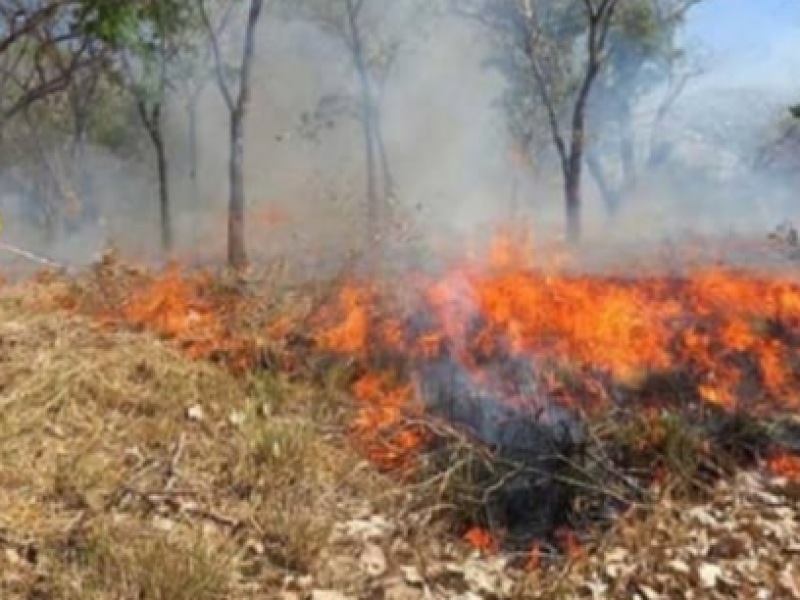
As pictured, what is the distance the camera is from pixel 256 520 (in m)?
5.40

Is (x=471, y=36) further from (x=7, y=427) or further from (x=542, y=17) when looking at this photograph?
(x=7, y=427)

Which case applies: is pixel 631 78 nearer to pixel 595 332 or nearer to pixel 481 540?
pixel 595 332

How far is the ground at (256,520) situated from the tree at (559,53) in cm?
1665

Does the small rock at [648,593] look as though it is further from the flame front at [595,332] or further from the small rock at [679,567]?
the flame front at [595,332]

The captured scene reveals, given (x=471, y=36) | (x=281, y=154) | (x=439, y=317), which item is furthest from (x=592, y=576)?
(x=281, y=154)

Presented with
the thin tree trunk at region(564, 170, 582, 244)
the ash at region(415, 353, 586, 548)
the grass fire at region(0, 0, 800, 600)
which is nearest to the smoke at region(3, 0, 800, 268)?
the thin tree trunk at region(564, 170, 582, 244)

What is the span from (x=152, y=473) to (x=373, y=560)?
5.04 feet

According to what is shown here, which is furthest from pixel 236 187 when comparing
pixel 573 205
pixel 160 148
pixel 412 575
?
pixel 412 575

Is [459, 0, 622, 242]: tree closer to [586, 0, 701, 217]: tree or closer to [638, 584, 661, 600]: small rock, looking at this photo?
[586, 0, 701, 217]: tree

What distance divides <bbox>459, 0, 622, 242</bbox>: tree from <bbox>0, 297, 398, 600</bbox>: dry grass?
1613cm

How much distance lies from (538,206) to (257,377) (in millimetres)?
36791

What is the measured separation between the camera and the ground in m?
4.82

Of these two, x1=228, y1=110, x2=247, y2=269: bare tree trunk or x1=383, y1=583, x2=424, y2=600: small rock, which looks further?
x1=228, y1=110, x2=247, y2=269: bare tree trunk

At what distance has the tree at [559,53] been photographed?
888 inches
